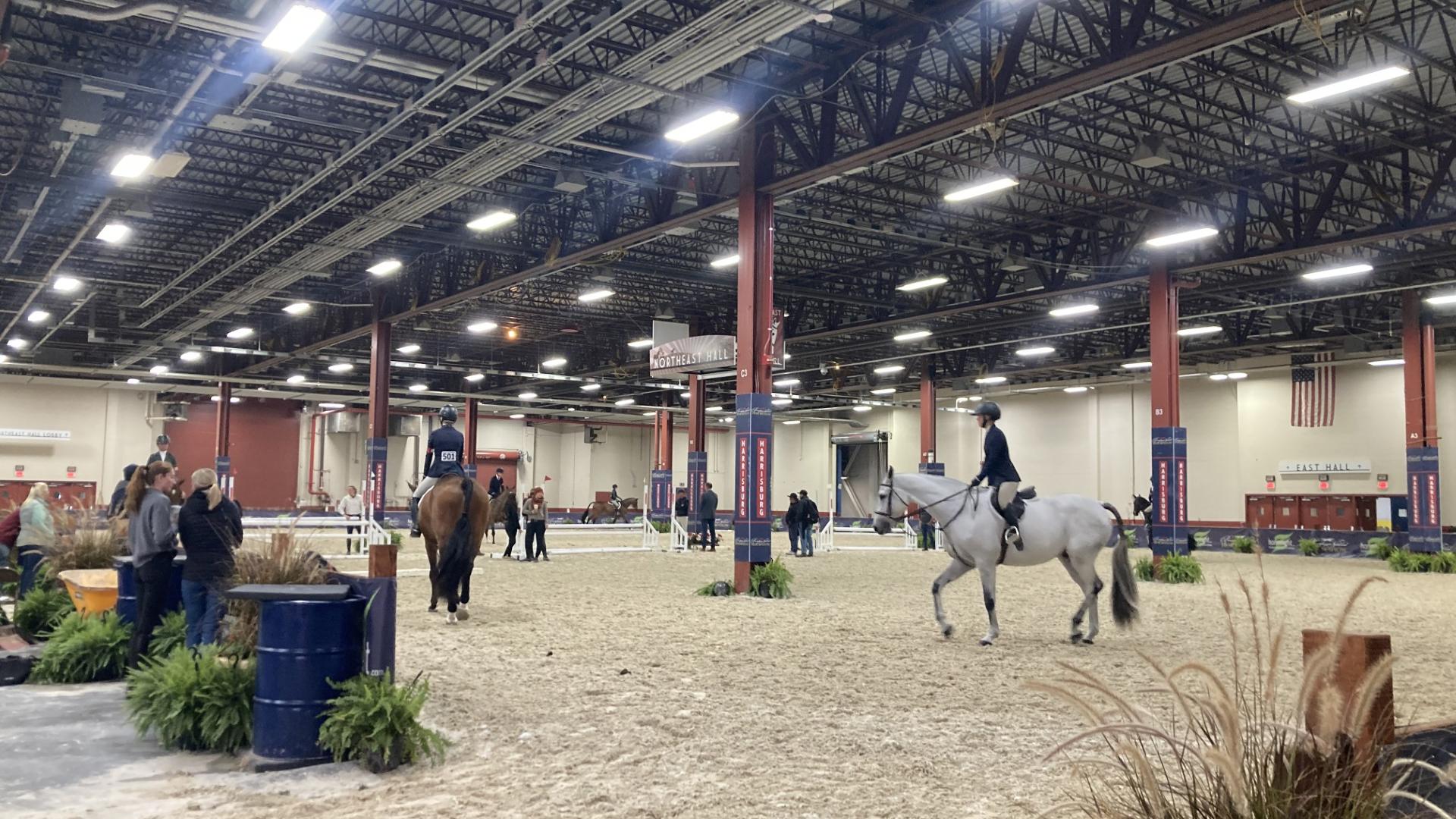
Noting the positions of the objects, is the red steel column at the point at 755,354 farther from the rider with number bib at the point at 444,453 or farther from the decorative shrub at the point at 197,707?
the decorative shrub at the point at 197,707

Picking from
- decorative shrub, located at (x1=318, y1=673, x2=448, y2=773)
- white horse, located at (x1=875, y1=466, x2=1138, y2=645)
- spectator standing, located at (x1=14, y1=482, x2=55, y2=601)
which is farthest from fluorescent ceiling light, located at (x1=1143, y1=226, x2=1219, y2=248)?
spectator standing, located at (x1=14, y1=482, x2=55, y2=601)

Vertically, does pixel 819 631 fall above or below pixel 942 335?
below

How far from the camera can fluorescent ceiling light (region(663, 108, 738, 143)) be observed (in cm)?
1284

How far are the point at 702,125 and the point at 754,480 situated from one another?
5.45 meters

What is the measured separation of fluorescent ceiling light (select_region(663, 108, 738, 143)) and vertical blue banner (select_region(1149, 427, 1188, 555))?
1253 cm

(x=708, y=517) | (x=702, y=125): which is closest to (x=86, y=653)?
(x=702, y=125)

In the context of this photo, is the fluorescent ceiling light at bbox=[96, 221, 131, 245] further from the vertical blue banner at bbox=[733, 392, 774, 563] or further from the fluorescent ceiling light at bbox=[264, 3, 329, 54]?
the vertical blue banner at bbox=[733, 392, 774, 563]

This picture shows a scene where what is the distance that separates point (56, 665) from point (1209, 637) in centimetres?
1064

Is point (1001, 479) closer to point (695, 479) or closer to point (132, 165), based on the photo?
point (132, 165)

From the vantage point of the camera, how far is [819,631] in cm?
1117

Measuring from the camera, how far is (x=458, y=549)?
11.1m

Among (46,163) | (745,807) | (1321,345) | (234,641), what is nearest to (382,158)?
(46,163)

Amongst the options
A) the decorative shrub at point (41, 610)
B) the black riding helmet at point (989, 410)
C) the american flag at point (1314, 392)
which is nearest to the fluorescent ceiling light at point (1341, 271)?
the black riding helmet at point (989, 410)

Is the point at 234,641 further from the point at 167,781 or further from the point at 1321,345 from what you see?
the point at 1321,345
